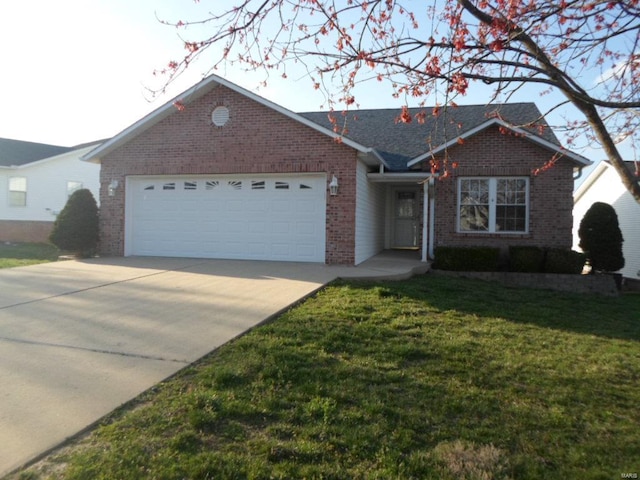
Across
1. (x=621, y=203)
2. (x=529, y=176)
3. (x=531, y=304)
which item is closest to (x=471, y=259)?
(x=529, y=176)

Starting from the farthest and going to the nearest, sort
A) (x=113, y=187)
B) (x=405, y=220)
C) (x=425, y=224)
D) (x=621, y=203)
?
(x=621, y=203) < (x=405, y=220) < (x=113, y=187) < (x=425, y=224)

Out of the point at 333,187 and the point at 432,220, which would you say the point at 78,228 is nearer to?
the point at 333,187

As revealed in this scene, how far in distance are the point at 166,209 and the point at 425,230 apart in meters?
7.33

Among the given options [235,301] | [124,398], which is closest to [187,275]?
[235,301]

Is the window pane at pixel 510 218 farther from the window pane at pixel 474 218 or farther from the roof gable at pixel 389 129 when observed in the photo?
the roof gable at pixel 389 129

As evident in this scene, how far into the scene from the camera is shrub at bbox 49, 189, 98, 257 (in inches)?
522

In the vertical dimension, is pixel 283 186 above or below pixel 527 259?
above

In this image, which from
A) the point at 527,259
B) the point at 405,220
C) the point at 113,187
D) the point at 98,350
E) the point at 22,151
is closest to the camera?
the point at 98,350

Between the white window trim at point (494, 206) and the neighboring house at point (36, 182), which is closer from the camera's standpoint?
the white window trim at point (494, 206)

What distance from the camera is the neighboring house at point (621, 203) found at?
17.5 meters

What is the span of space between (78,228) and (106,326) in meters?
8.55

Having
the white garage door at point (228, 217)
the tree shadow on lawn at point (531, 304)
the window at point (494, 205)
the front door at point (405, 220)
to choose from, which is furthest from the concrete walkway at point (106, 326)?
the front door at point (405, 220)

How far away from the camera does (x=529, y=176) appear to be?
1269 centimetres

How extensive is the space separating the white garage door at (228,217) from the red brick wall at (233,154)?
377 mm
